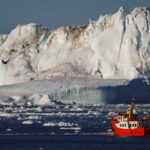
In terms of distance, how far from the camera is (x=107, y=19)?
284 feet

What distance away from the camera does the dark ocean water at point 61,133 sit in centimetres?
3703

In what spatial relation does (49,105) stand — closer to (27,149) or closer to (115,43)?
(115,43)

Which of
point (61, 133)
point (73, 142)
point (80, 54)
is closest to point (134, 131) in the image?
point (73, 142)

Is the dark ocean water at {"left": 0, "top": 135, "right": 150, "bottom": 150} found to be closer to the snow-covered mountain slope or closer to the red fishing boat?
the red fishing boat

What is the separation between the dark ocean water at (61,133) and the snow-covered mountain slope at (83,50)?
2042cm

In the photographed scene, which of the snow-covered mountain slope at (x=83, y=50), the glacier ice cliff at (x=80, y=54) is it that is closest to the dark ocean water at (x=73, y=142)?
the glacier ice cliff at (x=80, y=54)

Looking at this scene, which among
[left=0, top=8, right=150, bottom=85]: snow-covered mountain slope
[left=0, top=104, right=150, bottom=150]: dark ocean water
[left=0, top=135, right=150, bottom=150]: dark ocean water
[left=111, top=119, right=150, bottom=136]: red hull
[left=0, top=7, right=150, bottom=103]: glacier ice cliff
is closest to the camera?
[left=0, top=135, right=150, bottom=150]: dark ocean water

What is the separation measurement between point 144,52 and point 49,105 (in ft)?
42.5

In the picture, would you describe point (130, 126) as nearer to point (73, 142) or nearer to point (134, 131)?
point (134, 131)

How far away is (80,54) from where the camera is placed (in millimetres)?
89250

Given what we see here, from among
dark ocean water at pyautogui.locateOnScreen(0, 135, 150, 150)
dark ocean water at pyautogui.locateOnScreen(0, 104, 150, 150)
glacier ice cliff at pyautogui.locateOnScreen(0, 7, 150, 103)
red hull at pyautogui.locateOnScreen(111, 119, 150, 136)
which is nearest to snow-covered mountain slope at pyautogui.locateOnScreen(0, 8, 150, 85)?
glacier ice cliff at pyautogui.locateOnScreen(0, 7, 150, 103)

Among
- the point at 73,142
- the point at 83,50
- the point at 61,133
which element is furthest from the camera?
the point at 83,50

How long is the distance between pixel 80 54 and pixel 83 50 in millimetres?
736

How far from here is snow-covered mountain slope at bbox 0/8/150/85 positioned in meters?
79.6
